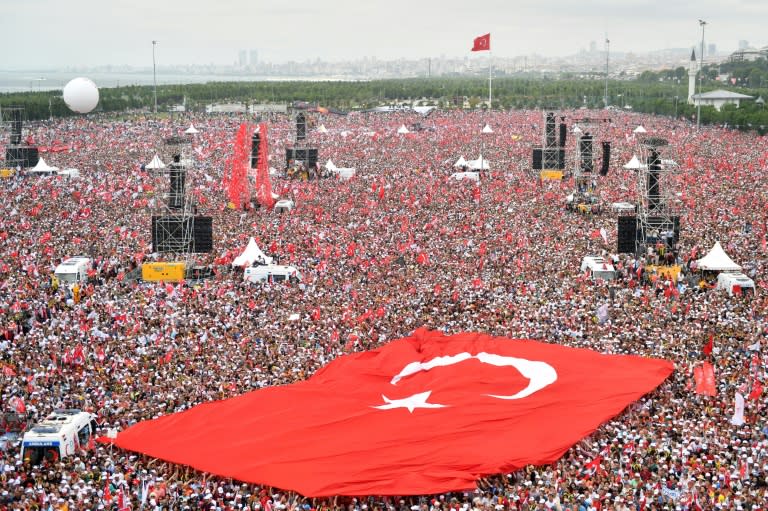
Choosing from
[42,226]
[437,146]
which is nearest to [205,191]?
[42,226]

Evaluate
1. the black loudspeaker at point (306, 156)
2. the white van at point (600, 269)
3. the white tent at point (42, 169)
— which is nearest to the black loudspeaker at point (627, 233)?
the white van at point (600, 269)

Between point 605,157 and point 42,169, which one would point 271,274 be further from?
point 42,169

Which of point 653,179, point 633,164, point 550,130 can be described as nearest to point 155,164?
point 550,130

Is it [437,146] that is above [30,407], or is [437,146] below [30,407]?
above

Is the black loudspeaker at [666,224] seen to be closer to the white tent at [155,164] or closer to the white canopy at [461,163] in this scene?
the white canopy at [461,163]

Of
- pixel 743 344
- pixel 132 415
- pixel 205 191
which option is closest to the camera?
pixel 132 415

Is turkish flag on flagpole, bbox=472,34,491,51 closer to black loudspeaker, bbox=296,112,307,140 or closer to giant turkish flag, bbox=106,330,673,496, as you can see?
black loudspeaker, bbox=296,112,307,140

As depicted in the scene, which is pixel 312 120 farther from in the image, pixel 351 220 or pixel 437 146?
pixel 351 220

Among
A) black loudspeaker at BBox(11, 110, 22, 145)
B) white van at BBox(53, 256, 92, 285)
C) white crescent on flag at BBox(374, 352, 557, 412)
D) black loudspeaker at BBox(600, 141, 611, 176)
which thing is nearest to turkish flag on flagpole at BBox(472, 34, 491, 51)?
black loudspeaker at BBox(600, 141, 611, 176)
